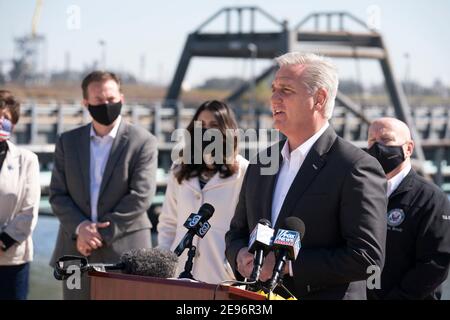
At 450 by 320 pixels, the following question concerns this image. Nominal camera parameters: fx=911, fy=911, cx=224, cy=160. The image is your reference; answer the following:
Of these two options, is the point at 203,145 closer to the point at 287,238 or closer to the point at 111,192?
the point at 111,192

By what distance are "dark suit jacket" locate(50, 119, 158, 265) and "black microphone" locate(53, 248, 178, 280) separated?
2621mm

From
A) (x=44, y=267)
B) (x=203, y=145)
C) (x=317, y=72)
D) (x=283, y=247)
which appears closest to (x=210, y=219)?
(x=203, y=145)

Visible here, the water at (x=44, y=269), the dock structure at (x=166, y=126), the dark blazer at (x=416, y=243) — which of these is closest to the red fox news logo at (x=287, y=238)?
the dark blazer at (x=416, y=243)

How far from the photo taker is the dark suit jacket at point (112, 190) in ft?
22.0

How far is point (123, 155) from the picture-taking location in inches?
268

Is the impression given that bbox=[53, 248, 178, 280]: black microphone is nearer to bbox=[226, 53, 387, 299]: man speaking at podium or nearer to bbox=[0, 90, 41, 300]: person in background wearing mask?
bbox=[226, 53, 387, 299]: man speaking at podium

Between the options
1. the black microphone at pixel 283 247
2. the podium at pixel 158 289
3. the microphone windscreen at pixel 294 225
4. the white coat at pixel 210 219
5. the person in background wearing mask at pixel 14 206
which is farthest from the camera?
the person in background wearing mask at pixel 14 206

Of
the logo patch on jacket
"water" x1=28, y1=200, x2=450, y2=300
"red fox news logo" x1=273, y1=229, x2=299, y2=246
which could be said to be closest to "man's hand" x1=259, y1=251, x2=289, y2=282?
"red fox news logo" x1=273, y1=229, x2=299, y2=246

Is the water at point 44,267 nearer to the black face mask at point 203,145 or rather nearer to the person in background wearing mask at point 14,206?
the person in background wearing mask at point 14,206

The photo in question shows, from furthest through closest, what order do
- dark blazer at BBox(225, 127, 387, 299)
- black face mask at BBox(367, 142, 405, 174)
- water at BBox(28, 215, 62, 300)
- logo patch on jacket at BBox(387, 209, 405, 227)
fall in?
water at BBox(28, 215, 62, 300) → black face mask at BBox(367, 142, 405, 174) → logo patch on jacket at BBox(387, 209, 405, 227) → dark blazer at BBox(225, 127, 387, 299)

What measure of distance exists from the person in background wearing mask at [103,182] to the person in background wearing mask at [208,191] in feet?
1.99

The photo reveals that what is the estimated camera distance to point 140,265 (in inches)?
155

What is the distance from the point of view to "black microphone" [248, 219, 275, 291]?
12.6 feet

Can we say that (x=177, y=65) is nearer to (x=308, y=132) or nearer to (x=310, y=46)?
(x=310, y=46)
